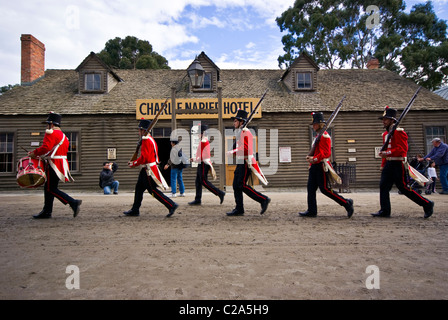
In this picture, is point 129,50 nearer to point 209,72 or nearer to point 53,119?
point 209,72

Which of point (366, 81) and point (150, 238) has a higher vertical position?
point (366, 81)

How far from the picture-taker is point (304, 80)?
58.4 ft

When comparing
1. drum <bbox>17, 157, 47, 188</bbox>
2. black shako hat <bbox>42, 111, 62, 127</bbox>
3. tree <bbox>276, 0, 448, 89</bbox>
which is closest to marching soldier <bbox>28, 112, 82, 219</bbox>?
black shako hat <bbox>42, 111, 62, 127</bbox>

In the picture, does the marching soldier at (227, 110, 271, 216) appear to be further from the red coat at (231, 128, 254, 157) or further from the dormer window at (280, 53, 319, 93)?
the dormer window at (280, 53, 319, 93)

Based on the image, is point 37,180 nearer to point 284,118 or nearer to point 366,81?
point 284,118

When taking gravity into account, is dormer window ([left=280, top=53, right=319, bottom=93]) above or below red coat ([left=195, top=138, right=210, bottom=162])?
above

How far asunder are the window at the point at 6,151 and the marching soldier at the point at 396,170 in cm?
1674

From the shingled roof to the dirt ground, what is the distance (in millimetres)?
11383

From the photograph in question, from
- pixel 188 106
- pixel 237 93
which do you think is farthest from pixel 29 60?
pixel 237 93

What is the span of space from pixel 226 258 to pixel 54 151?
4608 mm

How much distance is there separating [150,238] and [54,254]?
1.22 m

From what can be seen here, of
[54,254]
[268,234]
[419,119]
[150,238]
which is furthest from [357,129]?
[54,254]

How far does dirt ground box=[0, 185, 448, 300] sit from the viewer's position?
254 centimetres

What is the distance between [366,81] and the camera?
1888cm
